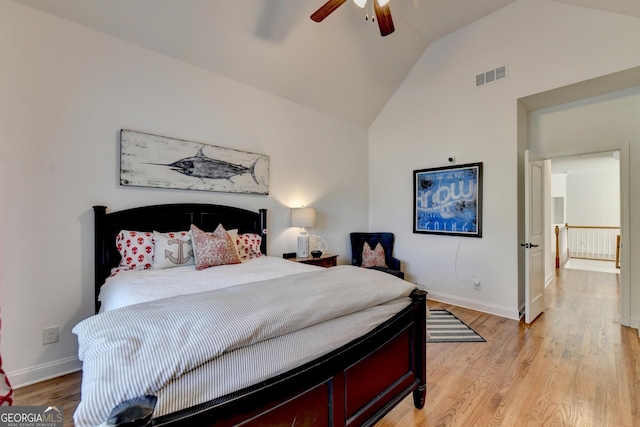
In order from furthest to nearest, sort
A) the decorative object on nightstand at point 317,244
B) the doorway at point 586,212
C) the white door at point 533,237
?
the doorway at point 586,212, the decorative object on nightstand at point 317,244, the white door at point 533,237

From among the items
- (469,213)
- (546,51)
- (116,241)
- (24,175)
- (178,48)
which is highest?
(546,51)

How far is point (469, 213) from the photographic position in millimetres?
3811

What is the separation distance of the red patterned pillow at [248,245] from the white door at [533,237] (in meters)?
3.17

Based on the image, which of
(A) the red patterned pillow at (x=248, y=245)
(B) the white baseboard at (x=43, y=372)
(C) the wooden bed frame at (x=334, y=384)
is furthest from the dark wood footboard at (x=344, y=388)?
(B) the white baseboard at (x=43, y=372)

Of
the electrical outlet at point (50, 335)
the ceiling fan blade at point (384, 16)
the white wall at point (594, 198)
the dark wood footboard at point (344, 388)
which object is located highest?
the ceiling fan blade at point (384, 16)

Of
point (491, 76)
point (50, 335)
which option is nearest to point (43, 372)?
point (50, 335)

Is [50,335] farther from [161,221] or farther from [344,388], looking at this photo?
[344,388]

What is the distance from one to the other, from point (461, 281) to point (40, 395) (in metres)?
4.49

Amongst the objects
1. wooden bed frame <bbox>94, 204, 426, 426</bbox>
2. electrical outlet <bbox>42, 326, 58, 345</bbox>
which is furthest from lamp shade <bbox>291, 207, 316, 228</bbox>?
electrical outlet <bbox>42, 326, 58, 345</bbox>

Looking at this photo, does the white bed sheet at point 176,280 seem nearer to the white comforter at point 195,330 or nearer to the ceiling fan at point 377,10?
the white comforter at point 195,330

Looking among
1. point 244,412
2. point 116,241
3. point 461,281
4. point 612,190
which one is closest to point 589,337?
point 461,281

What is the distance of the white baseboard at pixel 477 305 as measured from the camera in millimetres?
3475

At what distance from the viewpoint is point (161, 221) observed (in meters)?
2.72

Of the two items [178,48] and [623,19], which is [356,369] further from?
[623,19]
